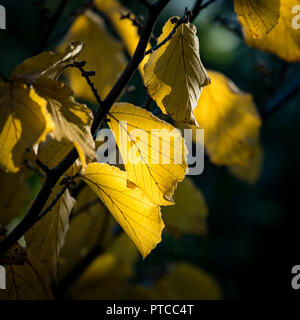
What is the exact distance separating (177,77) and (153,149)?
0.09m

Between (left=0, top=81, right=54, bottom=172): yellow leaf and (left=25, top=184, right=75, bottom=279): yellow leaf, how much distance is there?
0.52ft

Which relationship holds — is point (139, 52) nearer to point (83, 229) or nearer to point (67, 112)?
point (67, 112)

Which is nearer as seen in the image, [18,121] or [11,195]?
[18,121]

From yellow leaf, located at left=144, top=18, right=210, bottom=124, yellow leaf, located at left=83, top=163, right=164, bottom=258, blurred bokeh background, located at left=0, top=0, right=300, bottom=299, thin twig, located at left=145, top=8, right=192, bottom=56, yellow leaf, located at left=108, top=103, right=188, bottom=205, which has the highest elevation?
thin twig, located at left=145, top=8, right=192, bottom=56

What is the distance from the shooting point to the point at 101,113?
45cm

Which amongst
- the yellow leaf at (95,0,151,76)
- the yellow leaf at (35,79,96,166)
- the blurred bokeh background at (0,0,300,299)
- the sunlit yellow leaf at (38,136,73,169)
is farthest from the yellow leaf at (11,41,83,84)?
the blurred bokeh background at (0,0,300,299)

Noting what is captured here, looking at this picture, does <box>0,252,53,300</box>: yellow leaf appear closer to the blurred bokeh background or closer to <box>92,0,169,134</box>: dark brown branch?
<box>92,0,169,134</box>: dark brown branch

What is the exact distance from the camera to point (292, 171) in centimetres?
333

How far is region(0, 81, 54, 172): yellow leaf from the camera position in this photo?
0.39m

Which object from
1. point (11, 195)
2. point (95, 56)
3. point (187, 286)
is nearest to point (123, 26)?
point (95, 56)

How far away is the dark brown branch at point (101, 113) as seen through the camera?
43cm

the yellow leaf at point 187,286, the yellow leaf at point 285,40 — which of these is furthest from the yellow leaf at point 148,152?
the yellow leaf at point 187,286

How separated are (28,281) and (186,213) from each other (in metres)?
0.50
